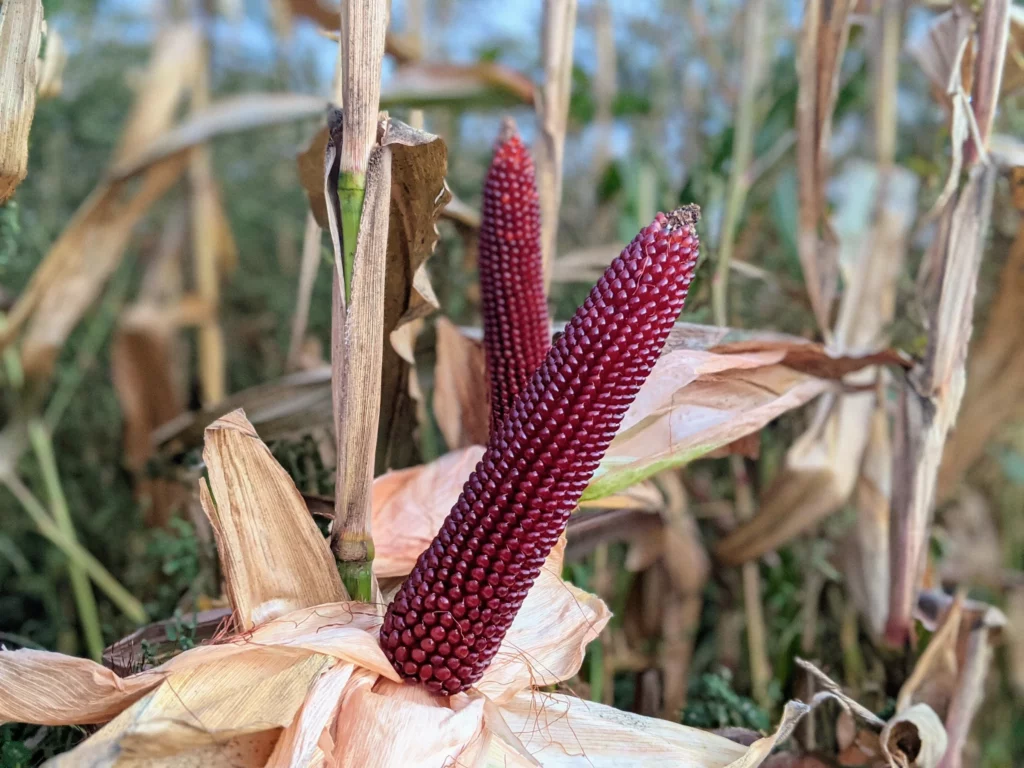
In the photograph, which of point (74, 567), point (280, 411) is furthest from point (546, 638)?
point (74, 567)

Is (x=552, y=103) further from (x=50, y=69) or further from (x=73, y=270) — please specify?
(x=73, y=270)

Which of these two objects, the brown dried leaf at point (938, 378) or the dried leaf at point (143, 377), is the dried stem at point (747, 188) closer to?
the brown dried leaf at point (938, 378)

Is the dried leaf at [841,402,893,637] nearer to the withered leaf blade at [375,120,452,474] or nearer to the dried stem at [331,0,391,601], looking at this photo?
the withered leaf blade at [375,120,452,474]

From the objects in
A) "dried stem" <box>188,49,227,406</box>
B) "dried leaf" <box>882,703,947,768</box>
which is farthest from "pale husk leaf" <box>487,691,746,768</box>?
"dried stem" <box>188,49,227,406</box>

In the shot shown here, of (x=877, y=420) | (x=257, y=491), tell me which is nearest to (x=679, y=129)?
(x=877, y=420)

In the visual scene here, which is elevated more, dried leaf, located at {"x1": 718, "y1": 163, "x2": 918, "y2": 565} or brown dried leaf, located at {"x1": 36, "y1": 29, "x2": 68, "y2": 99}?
brown dried leaf, located at {"x1": 36, "y1": 29, "x2": 68, "y2": 99}

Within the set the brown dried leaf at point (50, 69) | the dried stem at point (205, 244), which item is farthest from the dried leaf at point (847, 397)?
the dried stem at point (205, 244)
